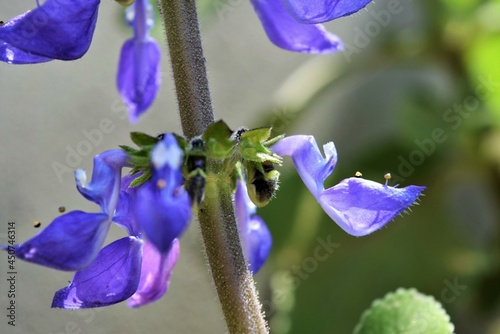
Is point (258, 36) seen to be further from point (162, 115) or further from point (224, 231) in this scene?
point (224, 231)

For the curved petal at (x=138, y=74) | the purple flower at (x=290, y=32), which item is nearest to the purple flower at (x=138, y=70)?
the curved petal at (x=138, y=74)

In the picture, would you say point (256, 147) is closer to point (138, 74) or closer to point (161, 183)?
point (161, 183)

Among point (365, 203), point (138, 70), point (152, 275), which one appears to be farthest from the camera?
point (138, 70)

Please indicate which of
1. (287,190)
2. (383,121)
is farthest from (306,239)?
(383,121)

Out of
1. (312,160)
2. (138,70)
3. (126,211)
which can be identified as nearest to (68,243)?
(126,211)

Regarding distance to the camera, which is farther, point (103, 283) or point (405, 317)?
point (405, 317)

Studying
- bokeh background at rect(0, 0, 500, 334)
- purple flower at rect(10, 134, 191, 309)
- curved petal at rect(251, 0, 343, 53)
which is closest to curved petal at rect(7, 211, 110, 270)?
purple flower at rect(10, 134, 191, 309)
